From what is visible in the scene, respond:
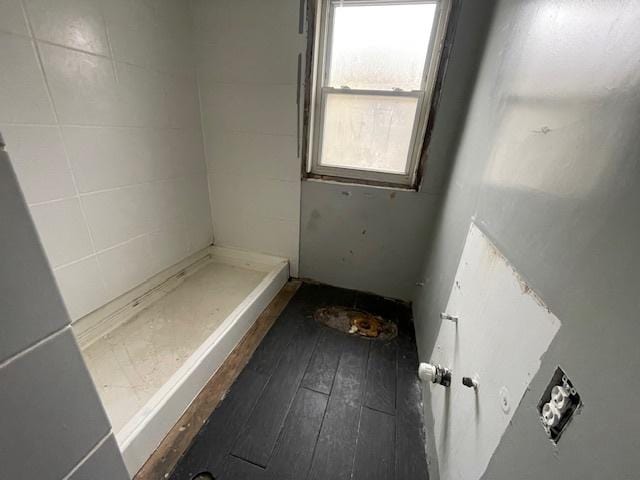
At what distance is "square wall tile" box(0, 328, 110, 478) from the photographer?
12.4 inches

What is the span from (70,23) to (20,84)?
34 centimetres

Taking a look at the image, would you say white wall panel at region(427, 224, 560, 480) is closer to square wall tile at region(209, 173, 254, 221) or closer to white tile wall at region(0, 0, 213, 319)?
square wall tile at region(209, 173, 254, 221)

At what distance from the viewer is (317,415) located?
116 centimetres

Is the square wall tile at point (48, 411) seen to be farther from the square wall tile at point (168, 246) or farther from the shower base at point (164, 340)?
the square wall tile at point (168, 246)

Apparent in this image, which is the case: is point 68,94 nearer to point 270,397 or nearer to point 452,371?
point 270,397

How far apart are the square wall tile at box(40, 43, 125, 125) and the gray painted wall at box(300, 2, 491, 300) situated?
1.12 metres

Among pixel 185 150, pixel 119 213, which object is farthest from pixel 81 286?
pixel 185 150

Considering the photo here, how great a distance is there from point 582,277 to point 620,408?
0.19m

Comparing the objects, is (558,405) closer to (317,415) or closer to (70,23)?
(317,415)

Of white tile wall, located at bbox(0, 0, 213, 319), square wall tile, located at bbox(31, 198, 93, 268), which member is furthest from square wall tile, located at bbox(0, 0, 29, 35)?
square wall tile, located at bbox(31, 198, 93, 268)

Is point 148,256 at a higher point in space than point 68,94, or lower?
lower

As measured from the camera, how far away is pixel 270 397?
1.21 m

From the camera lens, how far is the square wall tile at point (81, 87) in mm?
1080

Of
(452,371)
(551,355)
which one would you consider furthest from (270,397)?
(551,355)
